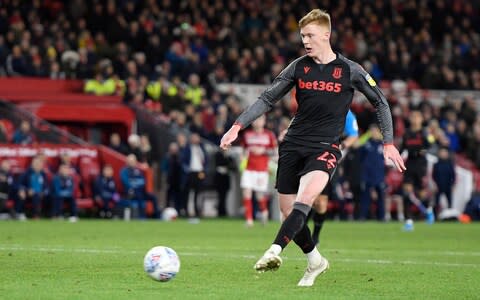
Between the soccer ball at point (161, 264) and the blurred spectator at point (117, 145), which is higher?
the blurred spectator at point (117, 145)

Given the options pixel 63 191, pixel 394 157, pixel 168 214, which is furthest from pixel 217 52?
pixel 394 157

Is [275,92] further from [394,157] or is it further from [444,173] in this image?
[444,173]

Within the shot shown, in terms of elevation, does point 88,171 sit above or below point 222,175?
above

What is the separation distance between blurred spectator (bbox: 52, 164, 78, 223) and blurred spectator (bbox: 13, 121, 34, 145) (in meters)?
1.13

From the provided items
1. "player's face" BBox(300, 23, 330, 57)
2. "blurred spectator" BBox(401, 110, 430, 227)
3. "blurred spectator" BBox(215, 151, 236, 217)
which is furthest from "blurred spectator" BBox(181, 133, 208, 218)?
"player's face" BBox(300, 23, 330, 57)

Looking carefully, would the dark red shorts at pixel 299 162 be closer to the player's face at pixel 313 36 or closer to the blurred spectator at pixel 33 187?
the player's face at pixel 313 36

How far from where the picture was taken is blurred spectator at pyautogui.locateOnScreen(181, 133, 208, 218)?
27.8 m

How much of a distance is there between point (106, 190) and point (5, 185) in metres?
2.38

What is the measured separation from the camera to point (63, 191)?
1003 inches

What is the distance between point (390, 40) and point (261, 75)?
6.03 metres

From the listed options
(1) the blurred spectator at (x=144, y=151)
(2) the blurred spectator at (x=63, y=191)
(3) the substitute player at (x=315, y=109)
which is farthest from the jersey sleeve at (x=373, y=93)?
(1) the blurred spectator at (x=144, y=151)

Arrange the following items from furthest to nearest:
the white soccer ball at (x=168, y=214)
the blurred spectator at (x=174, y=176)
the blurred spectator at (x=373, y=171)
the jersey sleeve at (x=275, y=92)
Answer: the blurred spectator at (x=174, y=176)
the blurred spectator at (x=373, y=171)
the white soccer ball at (x=168, y=214)
the jersey sleeve at (x=275, y=92)

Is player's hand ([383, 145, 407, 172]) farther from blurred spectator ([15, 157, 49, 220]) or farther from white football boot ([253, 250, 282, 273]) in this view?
blurred spectator ([15, 157, 49, 220])

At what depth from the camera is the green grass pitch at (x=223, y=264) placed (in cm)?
993
